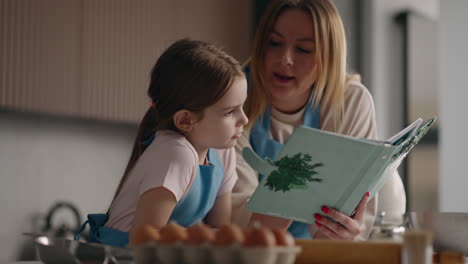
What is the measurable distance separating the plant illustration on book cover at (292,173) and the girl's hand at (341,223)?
0.52 feet

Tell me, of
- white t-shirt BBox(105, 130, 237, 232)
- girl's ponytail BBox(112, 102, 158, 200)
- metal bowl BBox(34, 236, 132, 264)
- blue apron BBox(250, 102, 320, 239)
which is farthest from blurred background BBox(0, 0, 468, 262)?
metal bowl BBox(34, 236, 132, 264)

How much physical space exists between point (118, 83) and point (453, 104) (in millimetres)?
2510

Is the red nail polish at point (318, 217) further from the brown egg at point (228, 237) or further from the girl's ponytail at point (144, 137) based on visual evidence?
the brown egg at point (228, 237)

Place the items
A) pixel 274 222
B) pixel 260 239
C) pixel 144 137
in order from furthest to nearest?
pixel 274 222, pixel 144 137, pixel 260 239

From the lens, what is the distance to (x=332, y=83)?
2.24m

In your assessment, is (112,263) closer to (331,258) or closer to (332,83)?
(331,258)

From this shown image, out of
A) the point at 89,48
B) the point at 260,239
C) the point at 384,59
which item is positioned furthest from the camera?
the point at 384,59

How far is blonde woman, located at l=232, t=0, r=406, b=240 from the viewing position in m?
2.17

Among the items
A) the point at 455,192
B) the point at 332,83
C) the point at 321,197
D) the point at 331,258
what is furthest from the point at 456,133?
the point at 331,258

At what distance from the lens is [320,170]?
142 centimetres

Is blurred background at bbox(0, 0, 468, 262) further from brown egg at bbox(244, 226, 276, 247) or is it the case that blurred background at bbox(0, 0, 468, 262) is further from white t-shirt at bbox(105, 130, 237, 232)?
brown egg at bbox(244, 226, 276, 247)

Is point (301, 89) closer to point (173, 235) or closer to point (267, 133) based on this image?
point (267, 133)

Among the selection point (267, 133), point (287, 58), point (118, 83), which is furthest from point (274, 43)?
point (118, 83)

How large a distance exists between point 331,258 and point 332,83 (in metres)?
1.34
